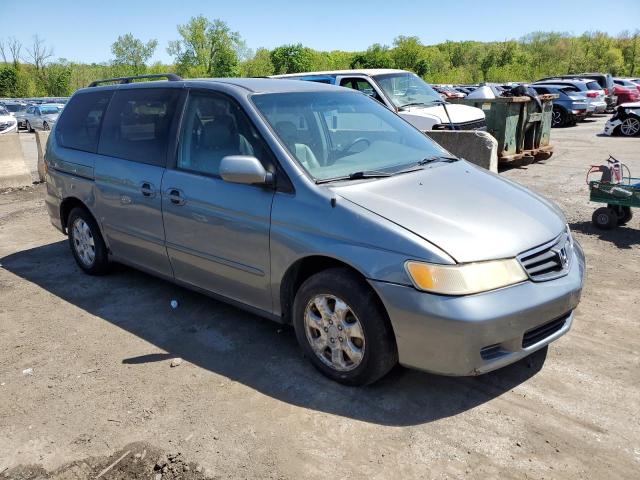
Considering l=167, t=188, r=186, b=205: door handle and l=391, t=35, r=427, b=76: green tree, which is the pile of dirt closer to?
l=167, t=188, r=186, b=205: door handle

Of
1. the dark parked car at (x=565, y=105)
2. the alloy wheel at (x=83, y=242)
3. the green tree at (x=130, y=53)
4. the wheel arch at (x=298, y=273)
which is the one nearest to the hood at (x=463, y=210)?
the wheel arch at (x=298, y=273)

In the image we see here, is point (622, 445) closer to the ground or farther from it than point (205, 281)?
closer to the ground

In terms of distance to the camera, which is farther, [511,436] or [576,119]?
[576,119]

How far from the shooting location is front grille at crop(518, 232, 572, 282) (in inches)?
120

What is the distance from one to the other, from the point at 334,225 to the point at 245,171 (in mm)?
698

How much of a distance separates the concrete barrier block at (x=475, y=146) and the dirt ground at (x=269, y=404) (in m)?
3.76

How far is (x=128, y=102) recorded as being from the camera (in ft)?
16.0

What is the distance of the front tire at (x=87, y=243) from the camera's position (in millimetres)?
5301

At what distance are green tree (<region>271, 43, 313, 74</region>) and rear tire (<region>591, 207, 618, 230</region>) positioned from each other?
6703cm

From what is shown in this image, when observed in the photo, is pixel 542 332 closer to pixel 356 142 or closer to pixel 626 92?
pixel 356 142

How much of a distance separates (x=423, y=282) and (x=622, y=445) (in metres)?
1.30

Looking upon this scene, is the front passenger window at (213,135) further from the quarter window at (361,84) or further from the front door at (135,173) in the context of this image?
the quarter window at (361,84)

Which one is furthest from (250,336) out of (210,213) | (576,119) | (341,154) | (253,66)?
(253,66)

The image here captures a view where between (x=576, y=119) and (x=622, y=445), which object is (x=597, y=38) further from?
(x=622, y=445)
